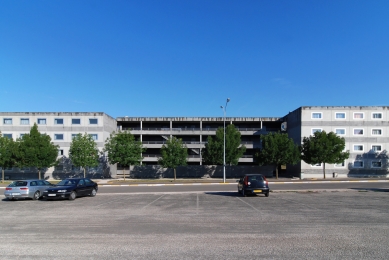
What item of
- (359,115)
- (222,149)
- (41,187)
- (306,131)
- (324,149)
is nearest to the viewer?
(41,187)

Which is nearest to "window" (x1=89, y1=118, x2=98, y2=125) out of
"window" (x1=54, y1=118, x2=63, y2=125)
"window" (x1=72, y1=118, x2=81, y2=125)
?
"window" (x1=72, y1=118, x2=81, y2=125)

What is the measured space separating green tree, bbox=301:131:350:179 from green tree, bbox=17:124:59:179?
129 feet

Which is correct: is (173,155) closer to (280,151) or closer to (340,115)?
(280,151)

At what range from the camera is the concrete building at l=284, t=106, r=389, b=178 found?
168 ft

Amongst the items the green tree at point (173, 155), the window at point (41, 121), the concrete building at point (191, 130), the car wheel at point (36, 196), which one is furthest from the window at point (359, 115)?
the window at point (41, 121)

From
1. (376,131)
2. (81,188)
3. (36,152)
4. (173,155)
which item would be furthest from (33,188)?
(376,131)

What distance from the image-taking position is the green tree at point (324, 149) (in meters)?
46.6

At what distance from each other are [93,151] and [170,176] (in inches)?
576

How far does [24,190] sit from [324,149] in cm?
4015

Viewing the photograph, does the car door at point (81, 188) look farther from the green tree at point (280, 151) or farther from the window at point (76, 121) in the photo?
the window at point (76, 121)

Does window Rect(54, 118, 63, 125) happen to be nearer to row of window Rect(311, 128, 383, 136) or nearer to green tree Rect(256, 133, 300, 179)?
green tree Rect(256, 133, 300, 179)

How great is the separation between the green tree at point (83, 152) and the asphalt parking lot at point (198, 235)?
117 feet

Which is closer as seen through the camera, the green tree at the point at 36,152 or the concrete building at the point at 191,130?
the green tree at the point at 36,152

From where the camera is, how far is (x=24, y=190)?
2048cm
